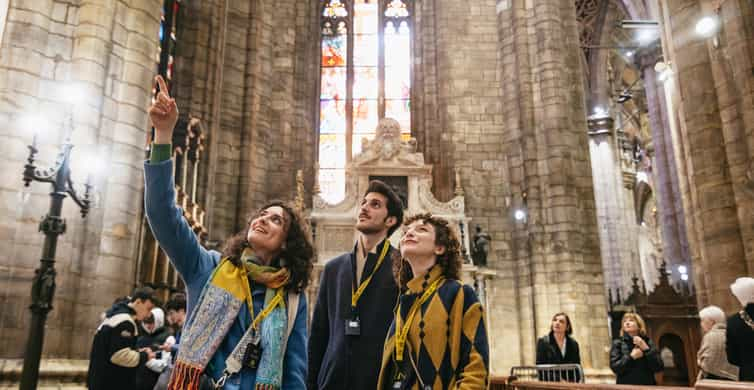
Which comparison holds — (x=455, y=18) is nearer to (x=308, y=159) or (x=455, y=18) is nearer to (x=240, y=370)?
(x=308, y=159)

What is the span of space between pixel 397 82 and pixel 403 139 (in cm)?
209

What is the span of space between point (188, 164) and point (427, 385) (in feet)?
29.1

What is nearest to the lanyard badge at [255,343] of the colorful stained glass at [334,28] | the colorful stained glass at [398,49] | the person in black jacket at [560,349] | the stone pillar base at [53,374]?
the stone pillar base at [53,374]

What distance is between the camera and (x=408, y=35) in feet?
53.3

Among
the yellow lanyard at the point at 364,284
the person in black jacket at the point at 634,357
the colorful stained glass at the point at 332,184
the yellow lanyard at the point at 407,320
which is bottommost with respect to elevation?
the person in black jacket at the point at 634,357

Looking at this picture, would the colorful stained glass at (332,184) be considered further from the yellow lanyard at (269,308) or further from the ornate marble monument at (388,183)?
Answer: the yellow lanyard at (269,308)

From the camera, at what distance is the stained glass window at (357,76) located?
1533 centimetres

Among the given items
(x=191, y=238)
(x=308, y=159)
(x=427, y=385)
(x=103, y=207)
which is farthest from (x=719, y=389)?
(x=308, y=159)

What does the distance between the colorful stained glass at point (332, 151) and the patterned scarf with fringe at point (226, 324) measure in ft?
42.4

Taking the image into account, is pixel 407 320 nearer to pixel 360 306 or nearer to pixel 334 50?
pixel 360 306

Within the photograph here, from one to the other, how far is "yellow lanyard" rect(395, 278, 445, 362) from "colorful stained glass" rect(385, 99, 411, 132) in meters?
13.2

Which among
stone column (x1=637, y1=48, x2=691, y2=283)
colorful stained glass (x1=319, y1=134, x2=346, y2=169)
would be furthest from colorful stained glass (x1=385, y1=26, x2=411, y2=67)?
stone column (x1=637, y1=48, x2=691, y2=283)

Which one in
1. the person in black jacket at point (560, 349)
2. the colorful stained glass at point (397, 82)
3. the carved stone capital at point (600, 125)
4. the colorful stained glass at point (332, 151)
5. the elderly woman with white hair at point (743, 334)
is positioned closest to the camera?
the elderly woman with white hair at point (743, 334)

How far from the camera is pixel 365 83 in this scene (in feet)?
52.4
